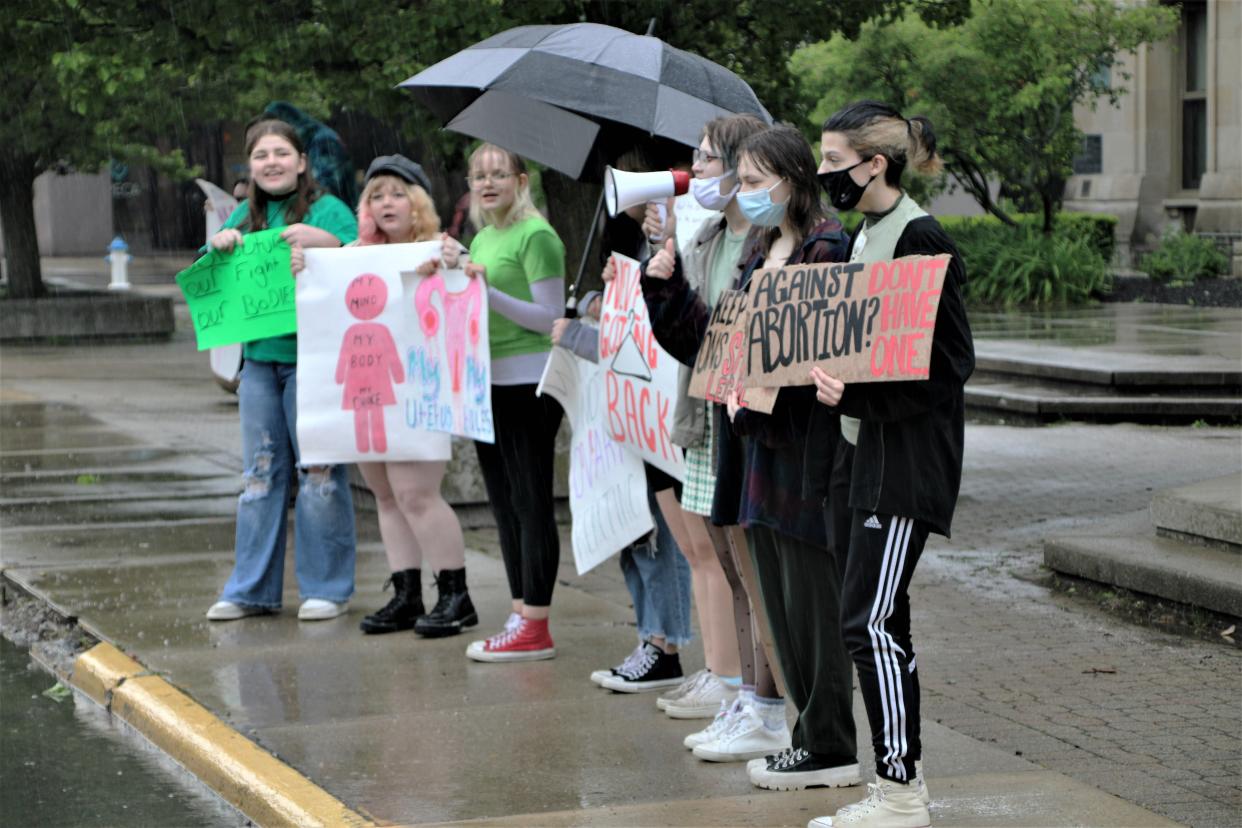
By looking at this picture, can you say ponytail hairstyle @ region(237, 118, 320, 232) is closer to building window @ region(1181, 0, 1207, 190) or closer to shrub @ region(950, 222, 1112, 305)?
shrub @ region(950, 222, 1112, 305)

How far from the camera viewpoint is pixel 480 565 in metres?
9.24

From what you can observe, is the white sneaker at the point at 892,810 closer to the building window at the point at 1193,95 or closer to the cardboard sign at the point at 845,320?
the cardboard sign at the point at 845,320

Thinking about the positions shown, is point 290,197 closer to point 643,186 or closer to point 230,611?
point 230,611

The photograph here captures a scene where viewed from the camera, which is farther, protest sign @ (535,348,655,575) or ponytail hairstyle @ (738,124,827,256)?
protest sign @ (535,348,655,575)

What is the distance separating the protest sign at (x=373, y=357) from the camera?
7457 millimetres

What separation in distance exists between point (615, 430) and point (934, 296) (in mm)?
2185

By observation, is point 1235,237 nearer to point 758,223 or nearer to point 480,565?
point 480,565

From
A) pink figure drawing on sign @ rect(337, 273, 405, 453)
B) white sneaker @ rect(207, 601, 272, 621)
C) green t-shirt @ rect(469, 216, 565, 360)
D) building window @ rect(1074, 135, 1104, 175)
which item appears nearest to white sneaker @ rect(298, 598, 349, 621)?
white sneaker @ rect(207, 601, 272, 621)

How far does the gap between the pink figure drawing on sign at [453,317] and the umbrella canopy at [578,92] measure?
622 millimetres

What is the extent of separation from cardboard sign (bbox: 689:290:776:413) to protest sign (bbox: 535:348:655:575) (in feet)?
3.18

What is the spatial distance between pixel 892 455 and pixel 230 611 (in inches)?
163

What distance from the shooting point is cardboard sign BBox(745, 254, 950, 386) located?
15.0 ft

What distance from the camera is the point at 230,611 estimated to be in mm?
7961

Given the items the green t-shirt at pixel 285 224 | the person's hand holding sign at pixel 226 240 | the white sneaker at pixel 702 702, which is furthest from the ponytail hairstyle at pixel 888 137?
the person's hand holding sign at pixel 226 240
